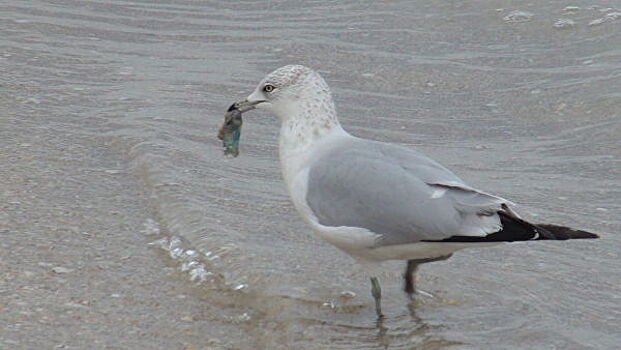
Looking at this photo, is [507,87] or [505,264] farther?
[507,87]

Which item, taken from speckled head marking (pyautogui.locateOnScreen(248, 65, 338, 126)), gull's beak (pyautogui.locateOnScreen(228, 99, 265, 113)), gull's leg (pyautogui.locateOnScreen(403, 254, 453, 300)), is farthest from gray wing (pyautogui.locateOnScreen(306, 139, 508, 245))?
gull's beak (pyautogui.locateOnScreen(228, 99, 265, 113))

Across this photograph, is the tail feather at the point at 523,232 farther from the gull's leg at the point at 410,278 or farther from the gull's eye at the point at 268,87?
the gull's eye at the point at 268,87

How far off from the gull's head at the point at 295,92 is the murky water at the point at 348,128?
72cm

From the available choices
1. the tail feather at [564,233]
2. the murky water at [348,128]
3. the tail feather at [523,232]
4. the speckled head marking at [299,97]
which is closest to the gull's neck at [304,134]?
the speckled head marking at [299,97]

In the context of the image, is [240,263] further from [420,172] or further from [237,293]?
[420,172]

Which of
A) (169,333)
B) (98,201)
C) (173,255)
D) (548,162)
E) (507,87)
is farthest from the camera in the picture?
(507,87)

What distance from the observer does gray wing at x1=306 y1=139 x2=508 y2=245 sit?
13.6 ft

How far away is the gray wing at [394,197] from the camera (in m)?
4.16

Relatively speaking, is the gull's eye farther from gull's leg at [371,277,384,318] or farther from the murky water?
gull's leg at [371,277,384,318]

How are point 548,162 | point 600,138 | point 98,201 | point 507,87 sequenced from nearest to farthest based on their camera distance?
point 98,201 < point 548,162 < point 600,138 < point 507,87

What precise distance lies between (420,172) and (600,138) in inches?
127


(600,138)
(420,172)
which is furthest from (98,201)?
(600,138)

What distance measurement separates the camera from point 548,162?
22.2 ft

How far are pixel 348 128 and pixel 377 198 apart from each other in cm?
301
